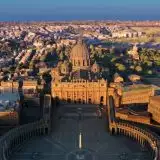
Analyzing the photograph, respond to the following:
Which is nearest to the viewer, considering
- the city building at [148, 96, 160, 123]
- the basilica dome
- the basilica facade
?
the city building at [148, 96, 160, 123]

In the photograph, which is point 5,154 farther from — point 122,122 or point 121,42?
point 121,42

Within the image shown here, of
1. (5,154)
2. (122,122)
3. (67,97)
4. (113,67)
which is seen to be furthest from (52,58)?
(5,154)

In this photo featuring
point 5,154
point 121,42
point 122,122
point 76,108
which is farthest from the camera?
point 121,42

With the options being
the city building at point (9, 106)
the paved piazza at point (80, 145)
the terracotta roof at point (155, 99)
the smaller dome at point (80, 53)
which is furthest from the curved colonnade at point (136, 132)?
the smaller dome at point (80, 53)

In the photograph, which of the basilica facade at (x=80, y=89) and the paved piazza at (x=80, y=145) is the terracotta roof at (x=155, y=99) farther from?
the basilica facade at (x=80, y=89)

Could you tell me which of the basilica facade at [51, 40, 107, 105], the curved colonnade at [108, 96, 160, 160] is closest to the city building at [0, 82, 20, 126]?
the basilica facade at [51, 40, 107, 105]

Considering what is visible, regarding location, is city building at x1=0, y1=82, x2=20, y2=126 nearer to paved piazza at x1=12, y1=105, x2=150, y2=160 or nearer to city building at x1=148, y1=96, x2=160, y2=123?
paved piazza at x1=12, y1=105, x2=150, y2=160
